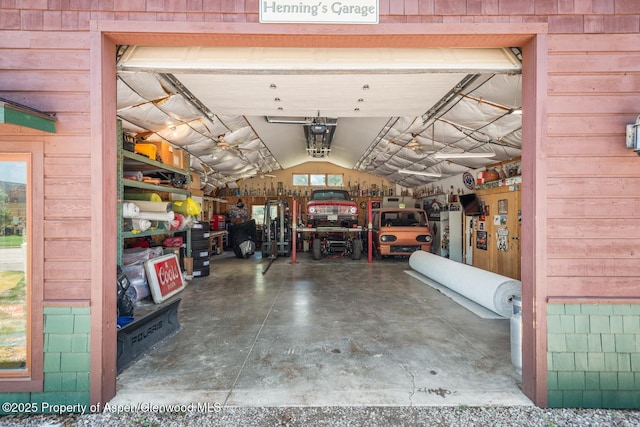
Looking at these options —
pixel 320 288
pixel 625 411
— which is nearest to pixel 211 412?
pixel 625 411

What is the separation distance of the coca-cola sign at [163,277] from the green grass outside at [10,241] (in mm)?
2609

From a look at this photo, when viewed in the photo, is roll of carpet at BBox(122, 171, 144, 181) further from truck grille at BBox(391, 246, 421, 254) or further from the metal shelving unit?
truck grille at BBox(391, 246, 421, 254)

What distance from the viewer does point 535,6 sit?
88.6 inches

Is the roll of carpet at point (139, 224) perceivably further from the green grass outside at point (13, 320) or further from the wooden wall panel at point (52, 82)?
the wooden wall panel at point (52, 82)

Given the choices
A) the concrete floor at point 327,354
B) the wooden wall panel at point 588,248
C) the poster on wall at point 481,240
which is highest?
the wooden wall panel at point 588,248

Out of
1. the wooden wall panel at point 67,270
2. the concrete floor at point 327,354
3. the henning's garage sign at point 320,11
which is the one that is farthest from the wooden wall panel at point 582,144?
the wooden wall panel at point 67,270

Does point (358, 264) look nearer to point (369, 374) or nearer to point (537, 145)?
point (369, 374)

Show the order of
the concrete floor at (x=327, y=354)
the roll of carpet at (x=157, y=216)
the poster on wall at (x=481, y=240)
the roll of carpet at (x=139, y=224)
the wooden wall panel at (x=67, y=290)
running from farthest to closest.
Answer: the poster on wall at (x=481, y=240)
the roll of carpet at (x=157, y=216)
the roll of carpet at (x=139, y=224)
the concrete floor at (x=327, y=354)
the wooden wall panel at (x=67, y=290)

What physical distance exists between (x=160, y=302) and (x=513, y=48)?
5.63 m

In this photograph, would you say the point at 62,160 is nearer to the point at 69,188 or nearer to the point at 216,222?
the point at 69,188

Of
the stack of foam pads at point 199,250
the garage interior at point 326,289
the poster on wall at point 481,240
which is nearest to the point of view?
the garage interior at point 326,289

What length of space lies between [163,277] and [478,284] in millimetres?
5101

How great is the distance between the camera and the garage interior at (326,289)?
7.90 ft

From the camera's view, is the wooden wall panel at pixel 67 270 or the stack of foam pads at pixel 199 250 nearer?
the wooden wall panel at pixel 67 270
